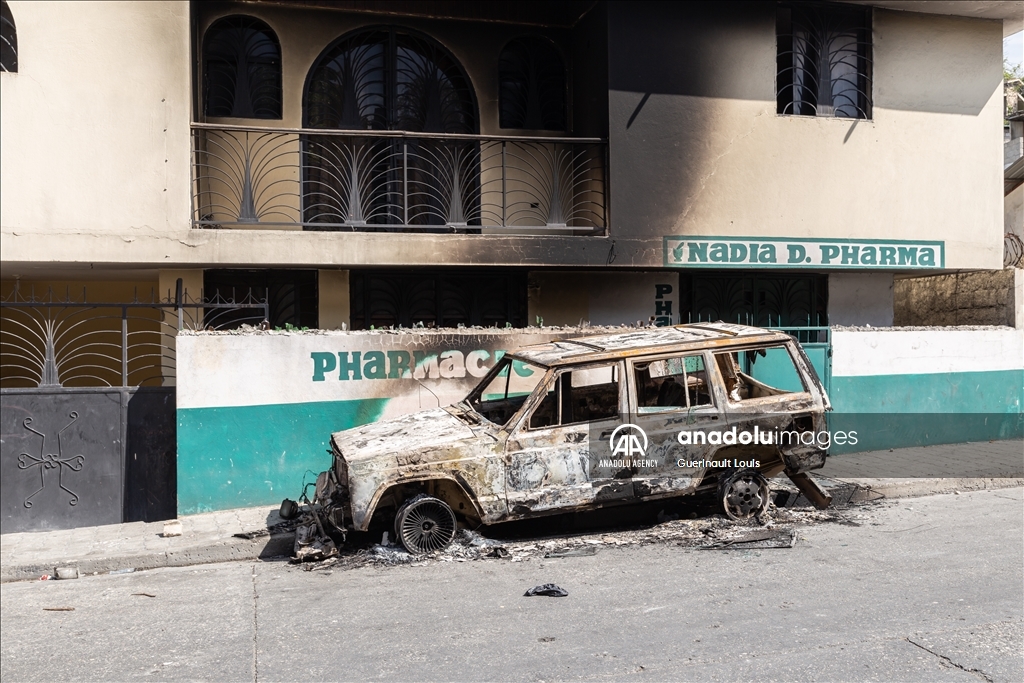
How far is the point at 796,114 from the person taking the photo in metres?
10.8

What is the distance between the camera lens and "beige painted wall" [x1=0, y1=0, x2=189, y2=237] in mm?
8648

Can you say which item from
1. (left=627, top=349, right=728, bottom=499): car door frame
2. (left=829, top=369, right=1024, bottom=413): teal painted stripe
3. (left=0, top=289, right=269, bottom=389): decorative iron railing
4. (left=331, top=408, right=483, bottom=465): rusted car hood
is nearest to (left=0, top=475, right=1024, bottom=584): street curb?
(left=331, top=408, right=483, bottom=465): rusted car hood

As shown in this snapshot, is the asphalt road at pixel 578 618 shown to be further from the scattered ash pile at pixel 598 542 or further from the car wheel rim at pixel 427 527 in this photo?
the car wheel rim at pixel 427 527

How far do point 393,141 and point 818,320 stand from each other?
6.56m

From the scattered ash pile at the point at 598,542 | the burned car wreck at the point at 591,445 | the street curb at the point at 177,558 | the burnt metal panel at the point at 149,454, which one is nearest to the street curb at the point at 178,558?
the street curb at the point at 177,558

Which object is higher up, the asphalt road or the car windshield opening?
the car windshield opening

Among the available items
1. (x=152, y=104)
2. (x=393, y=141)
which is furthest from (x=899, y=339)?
(x=152, y=104)

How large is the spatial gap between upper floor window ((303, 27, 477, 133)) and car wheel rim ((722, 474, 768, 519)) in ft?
20.7

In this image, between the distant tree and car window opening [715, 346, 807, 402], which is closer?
car window opening [715, 346, 807, 402]

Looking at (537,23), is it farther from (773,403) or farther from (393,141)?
(773,403)

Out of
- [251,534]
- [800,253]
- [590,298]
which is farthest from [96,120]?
[800,253]

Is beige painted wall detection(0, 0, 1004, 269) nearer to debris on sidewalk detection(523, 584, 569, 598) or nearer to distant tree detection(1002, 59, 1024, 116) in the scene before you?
debris on sidewalk detection(523, 584, 569, 598)

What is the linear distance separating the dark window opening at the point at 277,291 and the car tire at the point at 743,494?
5.88 meters

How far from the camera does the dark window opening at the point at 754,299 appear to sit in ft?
37.4
